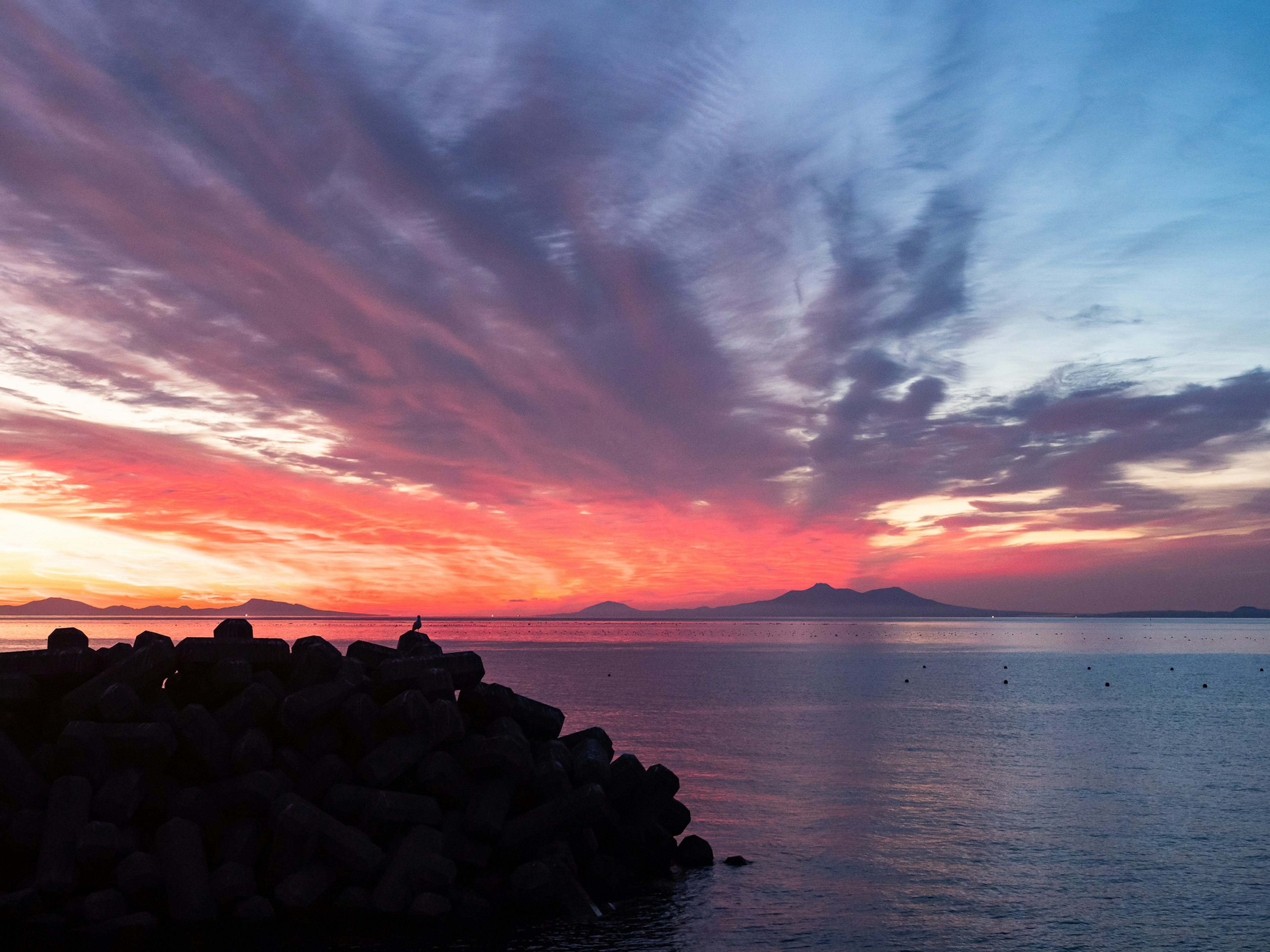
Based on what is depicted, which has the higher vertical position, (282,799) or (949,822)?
(282,799)

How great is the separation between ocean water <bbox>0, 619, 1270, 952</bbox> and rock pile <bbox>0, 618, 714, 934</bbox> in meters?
1.22

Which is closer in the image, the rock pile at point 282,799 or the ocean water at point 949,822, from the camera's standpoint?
the rock pile at point 282,799

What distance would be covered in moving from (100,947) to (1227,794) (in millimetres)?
34693

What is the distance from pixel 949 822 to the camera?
26969mm

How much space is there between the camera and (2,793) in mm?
18125

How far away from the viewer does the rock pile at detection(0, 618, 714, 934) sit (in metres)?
17.2

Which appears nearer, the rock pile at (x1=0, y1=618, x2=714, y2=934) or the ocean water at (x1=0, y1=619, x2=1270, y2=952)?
the rock pile at (x1=0, y1=618, x2=714, y2=934)

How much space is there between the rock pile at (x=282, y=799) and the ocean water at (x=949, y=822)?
1.22 m

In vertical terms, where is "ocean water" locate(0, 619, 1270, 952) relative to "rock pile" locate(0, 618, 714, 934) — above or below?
below

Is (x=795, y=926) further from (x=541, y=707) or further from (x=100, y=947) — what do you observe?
(x=100, y=947)

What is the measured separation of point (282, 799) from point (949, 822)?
757 inches

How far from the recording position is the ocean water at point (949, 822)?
17750 millimetres

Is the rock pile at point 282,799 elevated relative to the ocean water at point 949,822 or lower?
elevated

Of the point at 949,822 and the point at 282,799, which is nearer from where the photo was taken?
the point at 282,799
